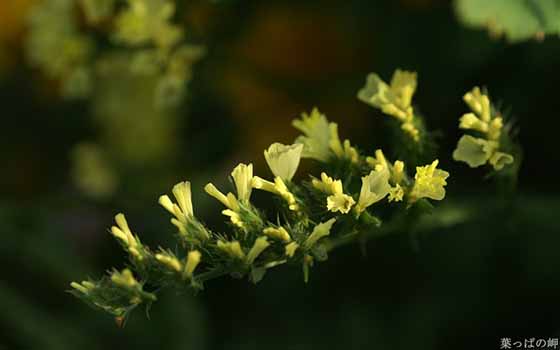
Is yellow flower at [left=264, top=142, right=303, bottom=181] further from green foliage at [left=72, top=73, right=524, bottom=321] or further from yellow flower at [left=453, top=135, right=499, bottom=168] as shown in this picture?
yellow flower at [left=453, top=135, right=499, bottom=168]

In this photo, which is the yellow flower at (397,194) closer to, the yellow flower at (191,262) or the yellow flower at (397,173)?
the yellow flower at (397,173)

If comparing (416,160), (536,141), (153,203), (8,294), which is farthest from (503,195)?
(8,294)

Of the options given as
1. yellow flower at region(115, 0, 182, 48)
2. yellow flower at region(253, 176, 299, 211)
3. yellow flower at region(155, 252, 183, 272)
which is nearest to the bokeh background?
yellow flower at region(115, 0, 182, 48)

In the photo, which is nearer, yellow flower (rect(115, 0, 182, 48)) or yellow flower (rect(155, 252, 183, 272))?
yellow flower (rect(155, 252, 183, 272))

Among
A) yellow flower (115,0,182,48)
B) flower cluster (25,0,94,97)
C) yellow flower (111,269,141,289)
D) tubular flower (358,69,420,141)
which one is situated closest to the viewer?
yellow flower (111,269,141,289)

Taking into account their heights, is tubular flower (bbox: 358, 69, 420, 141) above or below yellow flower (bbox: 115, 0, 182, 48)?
below

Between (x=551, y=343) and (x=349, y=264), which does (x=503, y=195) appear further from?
(x=349, y=264)

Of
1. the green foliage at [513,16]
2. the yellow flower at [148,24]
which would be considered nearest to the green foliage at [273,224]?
the green foliage at [513,16]

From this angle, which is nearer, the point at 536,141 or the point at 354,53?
the point at 536,141
